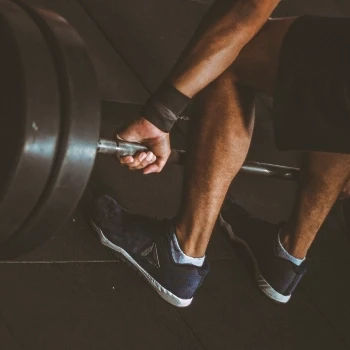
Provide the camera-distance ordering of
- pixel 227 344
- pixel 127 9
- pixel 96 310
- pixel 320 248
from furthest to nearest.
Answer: pixel 127 9, pixel 320 248, pixel 227 344, pixel 96 310

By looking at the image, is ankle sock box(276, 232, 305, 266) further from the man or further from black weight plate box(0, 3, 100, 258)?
black weight plate box(0, 3, 100, 258)

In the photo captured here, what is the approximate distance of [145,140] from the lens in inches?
45.3

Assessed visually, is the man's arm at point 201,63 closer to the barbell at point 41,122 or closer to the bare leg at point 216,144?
the bare leg at point 216,144

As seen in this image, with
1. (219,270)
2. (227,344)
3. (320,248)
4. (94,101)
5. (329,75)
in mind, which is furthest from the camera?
(320,248)

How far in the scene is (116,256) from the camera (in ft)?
4.63

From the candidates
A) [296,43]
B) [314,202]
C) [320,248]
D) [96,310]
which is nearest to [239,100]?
[296,43]

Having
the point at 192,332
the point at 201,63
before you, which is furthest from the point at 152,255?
the point at 201,63

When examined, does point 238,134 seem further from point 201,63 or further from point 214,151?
point 201,63

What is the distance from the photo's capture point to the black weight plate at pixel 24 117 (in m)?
0.81

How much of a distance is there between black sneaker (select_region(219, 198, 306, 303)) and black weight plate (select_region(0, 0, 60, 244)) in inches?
32.3

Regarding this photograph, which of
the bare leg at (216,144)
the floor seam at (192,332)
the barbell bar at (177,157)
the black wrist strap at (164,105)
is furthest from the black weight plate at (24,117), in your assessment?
the floor seam at (192,332)

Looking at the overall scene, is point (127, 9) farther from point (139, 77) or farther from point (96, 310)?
point (96, 310)

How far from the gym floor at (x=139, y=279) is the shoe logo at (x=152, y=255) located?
0.06 metres

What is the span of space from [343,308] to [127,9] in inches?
45.6
